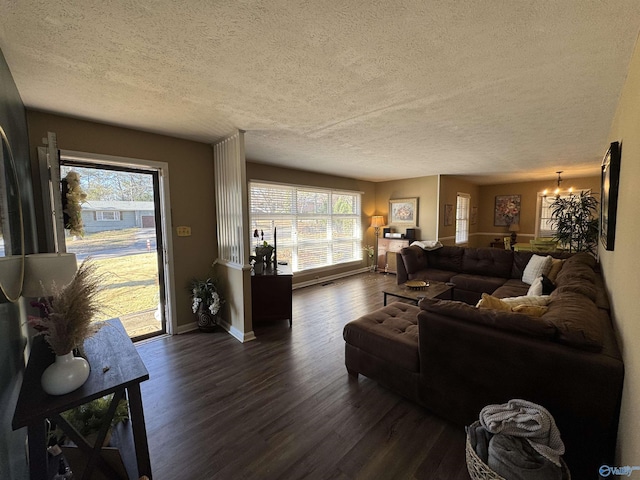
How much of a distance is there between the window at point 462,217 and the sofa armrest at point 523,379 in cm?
611

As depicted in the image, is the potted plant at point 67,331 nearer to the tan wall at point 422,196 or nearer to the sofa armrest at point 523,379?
the sofa armrest at point 523,379

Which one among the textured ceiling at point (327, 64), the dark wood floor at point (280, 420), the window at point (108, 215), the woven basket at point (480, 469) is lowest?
the dark wood floor at point (280, 420)

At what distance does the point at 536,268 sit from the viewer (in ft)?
12.7

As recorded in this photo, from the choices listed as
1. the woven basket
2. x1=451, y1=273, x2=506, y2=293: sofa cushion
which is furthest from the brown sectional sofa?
x1=451, y1=273, x2=506, y2=293: sofa cushion

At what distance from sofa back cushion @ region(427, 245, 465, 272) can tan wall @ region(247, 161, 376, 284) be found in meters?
2.07

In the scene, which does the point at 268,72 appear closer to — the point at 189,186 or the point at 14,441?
the point at 189,186

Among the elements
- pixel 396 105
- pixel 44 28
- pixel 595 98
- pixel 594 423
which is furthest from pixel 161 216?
pixel 595 98

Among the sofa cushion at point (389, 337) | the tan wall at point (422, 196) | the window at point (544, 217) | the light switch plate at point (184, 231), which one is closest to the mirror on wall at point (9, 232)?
the light switch plate at point (184, 231)

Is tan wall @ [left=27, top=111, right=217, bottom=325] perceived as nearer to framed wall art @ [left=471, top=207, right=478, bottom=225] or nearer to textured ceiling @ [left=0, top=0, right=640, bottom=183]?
textured ceiling @ [left=0, top=0, right=640, bottom=183]

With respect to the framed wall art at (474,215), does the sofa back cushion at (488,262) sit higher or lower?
lower

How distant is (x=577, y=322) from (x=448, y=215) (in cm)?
536

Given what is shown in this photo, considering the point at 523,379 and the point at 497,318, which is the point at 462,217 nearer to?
the point at 497,318

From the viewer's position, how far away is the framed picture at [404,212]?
6516 millimetres

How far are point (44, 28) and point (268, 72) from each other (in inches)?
45.6
